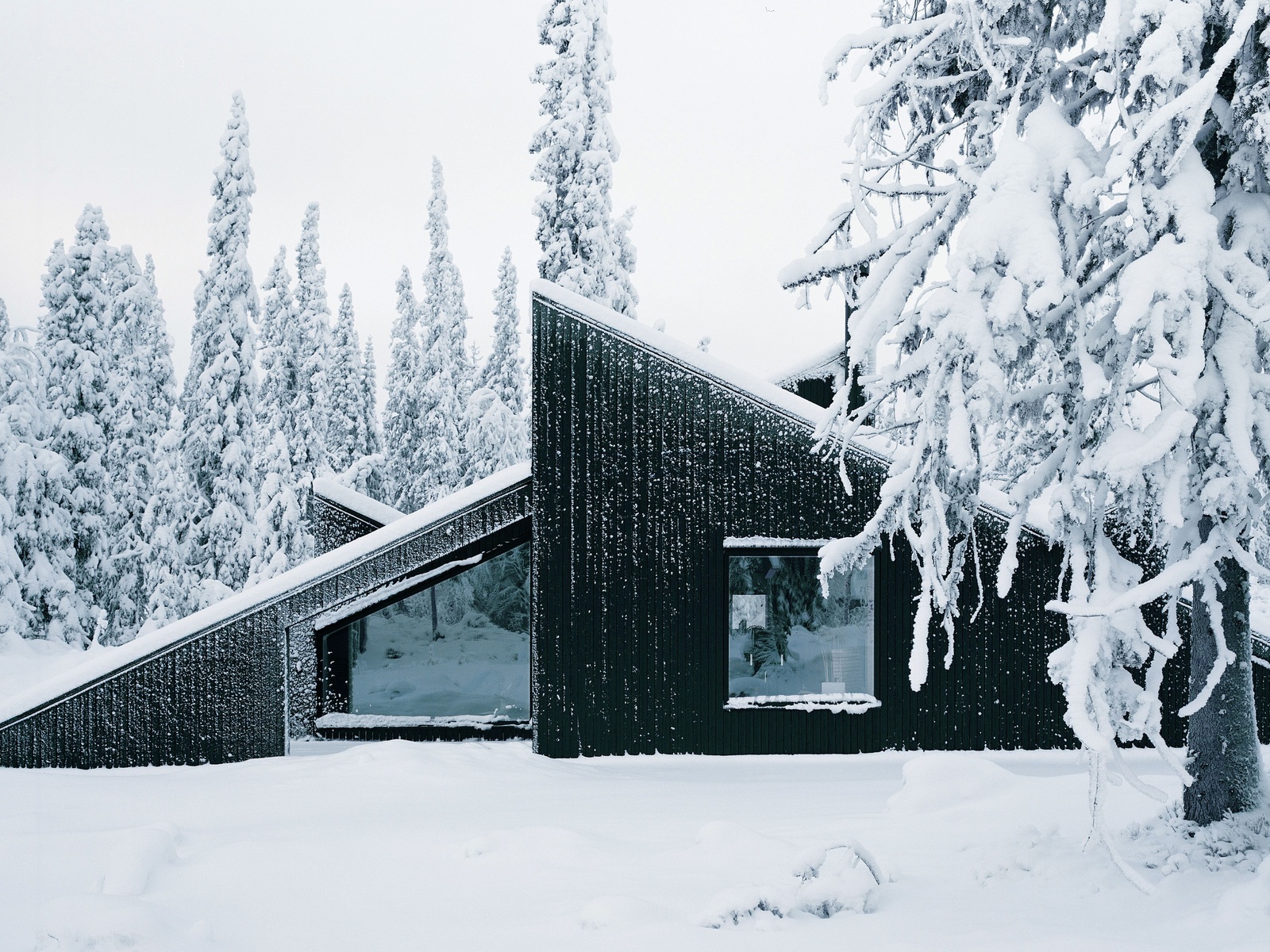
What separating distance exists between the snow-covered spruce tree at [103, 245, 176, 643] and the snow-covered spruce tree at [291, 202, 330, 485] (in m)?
4.57

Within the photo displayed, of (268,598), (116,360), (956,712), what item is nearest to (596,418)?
(268,598)

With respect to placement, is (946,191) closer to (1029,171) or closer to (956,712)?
(1029,171)

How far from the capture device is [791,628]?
20.1 meters

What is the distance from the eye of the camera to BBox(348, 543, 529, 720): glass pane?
794 inches

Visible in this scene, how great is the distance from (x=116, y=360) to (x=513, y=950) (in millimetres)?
33186

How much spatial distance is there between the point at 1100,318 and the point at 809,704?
647 centimetres

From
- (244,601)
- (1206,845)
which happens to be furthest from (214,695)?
(1206,845)

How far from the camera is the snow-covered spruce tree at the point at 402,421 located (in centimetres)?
4450

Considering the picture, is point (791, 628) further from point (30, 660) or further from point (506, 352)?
point (506, 352)

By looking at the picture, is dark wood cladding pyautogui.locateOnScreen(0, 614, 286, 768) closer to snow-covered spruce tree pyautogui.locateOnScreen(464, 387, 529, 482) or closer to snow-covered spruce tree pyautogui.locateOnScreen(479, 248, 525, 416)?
snow-covered spruce tree pyautogui.locateOnScreen(464, 387, 529, 482)

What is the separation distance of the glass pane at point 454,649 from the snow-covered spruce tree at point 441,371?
14.8ft

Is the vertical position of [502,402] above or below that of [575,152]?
below

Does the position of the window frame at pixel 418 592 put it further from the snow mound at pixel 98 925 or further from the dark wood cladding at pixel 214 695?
the snow mound at pixel 98 925

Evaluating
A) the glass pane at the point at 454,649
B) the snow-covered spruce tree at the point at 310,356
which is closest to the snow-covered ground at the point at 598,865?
the glass pane at the point at 454,649
